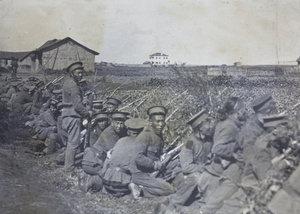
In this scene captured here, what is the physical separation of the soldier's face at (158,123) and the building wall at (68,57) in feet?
4.82

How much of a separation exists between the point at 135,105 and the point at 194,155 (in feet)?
4.20

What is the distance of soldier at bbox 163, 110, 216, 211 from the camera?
5039mm

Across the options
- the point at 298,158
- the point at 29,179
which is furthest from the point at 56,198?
the point at 298,158

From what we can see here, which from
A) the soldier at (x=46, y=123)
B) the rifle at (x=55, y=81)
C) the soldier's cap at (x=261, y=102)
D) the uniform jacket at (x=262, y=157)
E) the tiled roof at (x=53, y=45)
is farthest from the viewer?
the soldier at (x=46, y=123)

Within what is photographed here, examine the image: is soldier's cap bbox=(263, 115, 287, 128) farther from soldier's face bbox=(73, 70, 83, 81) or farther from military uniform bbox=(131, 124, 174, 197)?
soldier's face bbox=(73, 70, 83, 81)

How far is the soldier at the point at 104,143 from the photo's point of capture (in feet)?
19.6

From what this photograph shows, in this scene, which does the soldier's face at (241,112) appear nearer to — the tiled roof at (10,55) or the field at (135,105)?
the field at (135,105)

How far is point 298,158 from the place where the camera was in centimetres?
448

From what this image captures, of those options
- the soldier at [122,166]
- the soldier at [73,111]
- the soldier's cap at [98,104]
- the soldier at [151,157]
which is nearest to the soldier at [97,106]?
the soldier's cap at [98,104]

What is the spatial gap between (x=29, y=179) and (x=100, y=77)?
199 cm

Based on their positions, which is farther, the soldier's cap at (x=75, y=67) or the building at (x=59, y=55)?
the soldier's cap at (x=75, y=67)

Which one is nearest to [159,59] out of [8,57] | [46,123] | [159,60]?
[159,60]

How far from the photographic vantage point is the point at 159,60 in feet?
19.0

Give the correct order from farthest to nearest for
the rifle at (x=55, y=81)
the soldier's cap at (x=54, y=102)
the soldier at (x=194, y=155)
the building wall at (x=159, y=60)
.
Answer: the soldier's cap at (x=54, y=102) → the rifle at (x=55, y=81) → the building wall at (x=159, y=60) → the soldier at (x=194, y=155)
